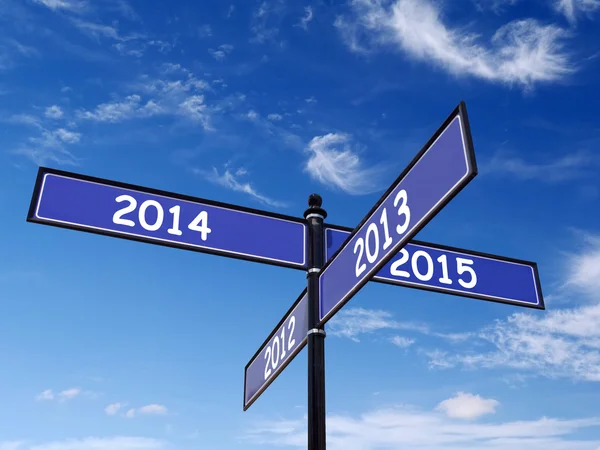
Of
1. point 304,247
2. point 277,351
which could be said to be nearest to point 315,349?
point 277,351

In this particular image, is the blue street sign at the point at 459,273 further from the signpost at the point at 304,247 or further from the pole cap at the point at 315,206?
the pole cap at the point at 315,206

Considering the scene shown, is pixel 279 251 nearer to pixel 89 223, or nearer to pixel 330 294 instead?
pixel 330 294

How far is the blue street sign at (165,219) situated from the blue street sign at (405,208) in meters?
0.59

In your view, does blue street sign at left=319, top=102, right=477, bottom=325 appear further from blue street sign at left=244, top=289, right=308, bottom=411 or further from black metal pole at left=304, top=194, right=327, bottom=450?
blue street sign at left=244, top=289, right=308, bottom=411

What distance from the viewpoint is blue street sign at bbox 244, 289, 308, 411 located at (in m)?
4.25

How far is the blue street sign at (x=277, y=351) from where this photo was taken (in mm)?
4250

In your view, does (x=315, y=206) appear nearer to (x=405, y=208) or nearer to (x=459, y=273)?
(x=459, y=273)

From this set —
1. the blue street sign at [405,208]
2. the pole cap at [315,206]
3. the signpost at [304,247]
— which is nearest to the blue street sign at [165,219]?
the signpost at [304,247]

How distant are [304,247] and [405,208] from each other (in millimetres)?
1501

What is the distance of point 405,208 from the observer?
3.07m

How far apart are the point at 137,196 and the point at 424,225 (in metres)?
2.24

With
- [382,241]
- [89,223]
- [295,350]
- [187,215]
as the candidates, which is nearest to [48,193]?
[89,223]


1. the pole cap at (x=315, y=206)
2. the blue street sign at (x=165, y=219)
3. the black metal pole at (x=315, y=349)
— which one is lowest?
the black metal pole at (x=315, y=349)

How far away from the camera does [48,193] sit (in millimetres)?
3992
